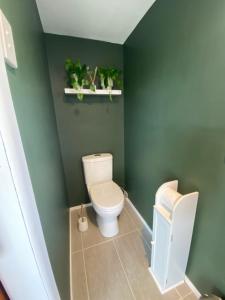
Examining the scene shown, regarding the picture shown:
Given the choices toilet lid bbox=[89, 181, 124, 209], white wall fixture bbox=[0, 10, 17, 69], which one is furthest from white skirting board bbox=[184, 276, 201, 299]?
white wall fixture bbox=[0, 10, 17, 69]

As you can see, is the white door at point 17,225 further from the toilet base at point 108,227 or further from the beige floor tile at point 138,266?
the toilet base at point 108,227

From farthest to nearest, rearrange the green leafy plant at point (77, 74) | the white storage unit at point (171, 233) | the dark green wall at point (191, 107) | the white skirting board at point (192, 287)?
the green leafy plant at point (77, 74) < the white skirting board at point (192, 287) < the white storage unit at point (171, 233) < the dark green wall at point (191, 107)

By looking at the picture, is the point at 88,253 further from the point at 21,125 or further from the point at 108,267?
the point at 21,125

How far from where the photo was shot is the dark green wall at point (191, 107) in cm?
80

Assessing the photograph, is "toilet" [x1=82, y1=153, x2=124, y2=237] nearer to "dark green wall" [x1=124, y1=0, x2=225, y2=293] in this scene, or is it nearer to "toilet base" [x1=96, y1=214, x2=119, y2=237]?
"toilet base" [x1=96, y1=214, x2=119, y2=237]

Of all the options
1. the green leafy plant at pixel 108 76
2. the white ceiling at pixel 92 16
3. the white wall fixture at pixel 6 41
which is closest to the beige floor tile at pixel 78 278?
the white wall fixture at pixel 6 41

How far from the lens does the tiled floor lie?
1112 millimetres

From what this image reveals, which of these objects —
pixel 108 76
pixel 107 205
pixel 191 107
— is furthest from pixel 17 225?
pixel 108 76

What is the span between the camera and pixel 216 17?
75cm

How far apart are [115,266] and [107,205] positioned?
1.79 ft

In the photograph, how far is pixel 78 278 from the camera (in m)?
1.23

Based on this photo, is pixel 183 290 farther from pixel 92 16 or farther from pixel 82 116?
pixel 92 16

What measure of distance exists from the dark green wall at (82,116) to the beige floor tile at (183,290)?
1348mm

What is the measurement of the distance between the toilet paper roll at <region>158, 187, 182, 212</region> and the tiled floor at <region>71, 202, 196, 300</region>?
74 cm
